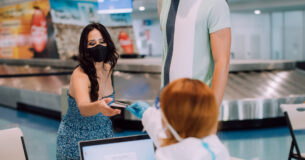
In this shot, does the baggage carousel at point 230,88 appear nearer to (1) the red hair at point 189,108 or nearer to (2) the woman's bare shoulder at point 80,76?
(2) the woman's bare shoulder at point 80,76

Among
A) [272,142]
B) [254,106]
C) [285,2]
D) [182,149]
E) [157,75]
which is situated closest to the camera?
[182,149]

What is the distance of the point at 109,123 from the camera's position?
6.87 feet

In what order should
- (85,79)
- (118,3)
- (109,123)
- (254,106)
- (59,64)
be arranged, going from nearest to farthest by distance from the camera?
(85,79) → (109,123) → (254,106) → (118,3) → (59,64)

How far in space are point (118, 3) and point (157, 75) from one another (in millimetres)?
3711

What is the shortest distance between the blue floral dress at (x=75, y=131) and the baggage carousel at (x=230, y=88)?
3788mm

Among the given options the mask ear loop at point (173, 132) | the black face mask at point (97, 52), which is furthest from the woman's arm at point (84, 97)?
the mask ear loop at point (173, 132)

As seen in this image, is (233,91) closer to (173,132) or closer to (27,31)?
(173,132)

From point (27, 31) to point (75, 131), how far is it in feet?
47.3

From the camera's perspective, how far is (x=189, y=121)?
1.06 meters

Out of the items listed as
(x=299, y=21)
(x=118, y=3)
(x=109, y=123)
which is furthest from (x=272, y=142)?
(x=299, y=21)

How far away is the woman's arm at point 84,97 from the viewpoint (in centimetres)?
151

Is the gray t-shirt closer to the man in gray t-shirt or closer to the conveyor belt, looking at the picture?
the man in gray t-shirt

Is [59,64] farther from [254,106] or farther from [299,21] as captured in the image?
[299,21]

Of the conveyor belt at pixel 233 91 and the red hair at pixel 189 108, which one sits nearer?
the red hair at pixel 189 108
